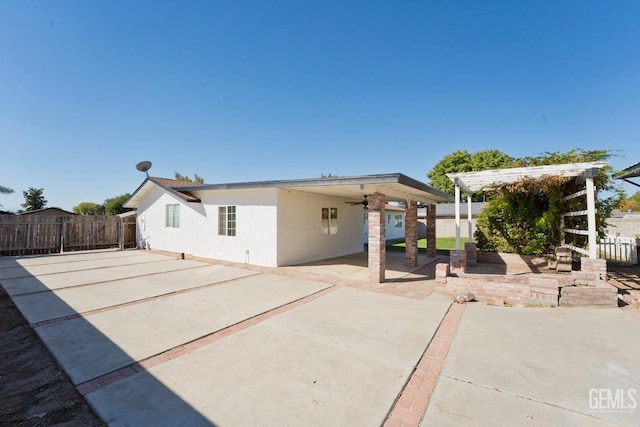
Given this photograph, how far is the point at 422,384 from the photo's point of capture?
301 cm

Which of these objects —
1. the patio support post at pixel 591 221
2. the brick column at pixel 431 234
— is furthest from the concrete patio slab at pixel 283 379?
the brick column at pixel 431 234

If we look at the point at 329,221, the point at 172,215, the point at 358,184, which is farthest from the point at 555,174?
the point at 172,215

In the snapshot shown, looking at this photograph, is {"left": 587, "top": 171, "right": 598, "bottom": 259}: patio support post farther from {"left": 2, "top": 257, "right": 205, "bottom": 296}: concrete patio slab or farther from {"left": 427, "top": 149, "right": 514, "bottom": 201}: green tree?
{"left": 427, "top": 149, "right": 514, "bottom": 201}: green tree

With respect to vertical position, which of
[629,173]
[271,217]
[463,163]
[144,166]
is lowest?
[271,217]

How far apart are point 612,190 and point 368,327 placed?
10224 millimetres

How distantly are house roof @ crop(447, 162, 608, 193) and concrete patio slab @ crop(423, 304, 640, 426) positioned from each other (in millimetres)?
3594

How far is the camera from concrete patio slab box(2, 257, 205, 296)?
278 inches

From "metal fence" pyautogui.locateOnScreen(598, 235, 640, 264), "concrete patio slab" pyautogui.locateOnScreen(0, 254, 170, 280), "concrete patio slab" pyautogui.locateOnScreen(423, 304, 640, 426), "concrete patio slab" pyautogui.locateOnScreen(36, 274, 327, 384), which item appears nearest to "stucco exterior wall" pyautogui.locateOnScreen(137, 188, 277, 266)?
"concrete patio slab" pyautogui.locateOnScreen(0, 254, 170, 280)

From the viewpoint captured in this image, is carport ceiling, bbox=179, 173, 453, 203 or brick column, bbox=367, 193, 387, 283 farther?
brick column, bbox=367, 193, 387, 283

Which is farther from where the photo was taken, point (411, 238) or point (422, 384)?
point (411, 238)

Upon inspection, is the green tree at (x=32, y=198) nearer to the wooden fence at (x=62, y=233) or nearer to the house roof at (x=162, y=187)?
the wooden fence at (x=62, y=233)

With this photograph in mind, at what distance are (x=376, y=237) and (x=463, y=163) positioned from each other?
1306 inches

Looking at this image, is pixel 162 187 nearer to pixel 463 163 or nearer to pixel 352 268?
pixel 352 268

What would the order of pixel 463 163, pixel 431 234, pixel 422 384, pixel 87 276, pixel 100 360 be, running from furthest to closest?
1. pixel 463 163
2. pixel 431 234
3. pixel 87 276
4. pixel 100 360
5. pixel 422 384
